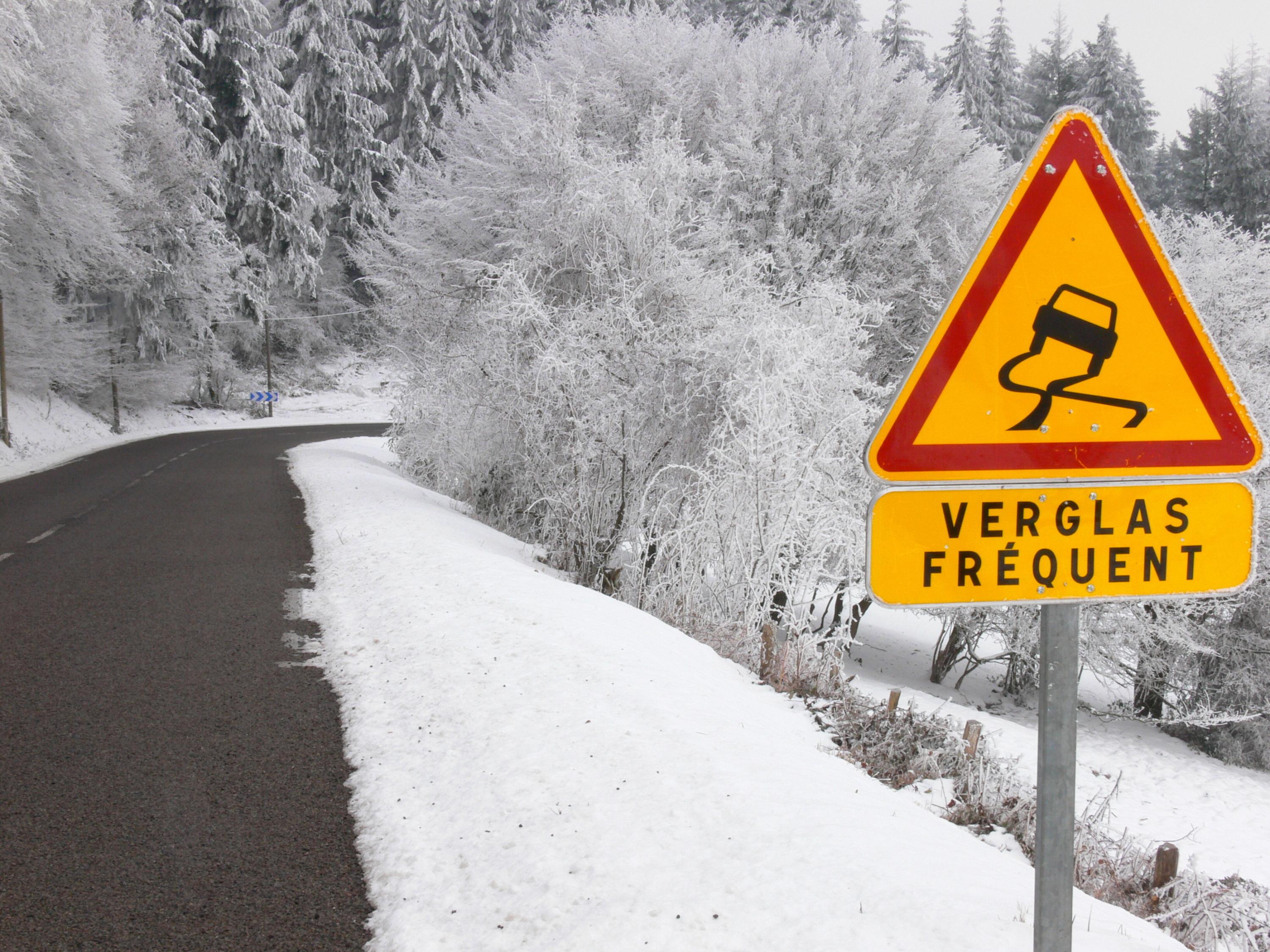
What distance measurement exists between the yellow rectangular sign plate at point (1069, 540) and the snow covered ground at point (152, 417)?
1926 cm

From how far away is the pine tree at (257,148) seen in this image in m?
35.3

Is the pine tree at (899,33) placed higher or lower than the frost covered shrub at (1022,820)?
higher

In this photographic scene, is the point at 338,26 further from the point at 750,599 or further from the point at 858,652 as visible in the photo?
the point at 750,599

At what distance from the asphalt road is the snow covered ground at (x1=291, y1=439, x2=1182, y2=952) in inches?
9.4

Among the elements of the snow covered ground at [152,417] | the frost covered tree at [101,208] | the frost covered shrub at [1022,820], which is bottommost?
the frost covered shrub at [1022,820]

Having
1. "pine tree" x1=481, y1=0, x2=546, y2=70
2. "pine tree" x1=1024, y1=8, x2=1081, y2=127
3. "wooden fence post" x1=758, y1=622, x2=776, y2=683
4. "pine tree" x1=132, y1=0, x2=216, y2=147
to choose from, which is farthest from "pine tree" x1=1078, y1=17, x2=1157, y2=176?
"pine tree" x1=132, y1=0, x2=216, y2=147

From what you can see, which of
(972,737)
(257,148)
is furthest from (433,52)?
(972,737)

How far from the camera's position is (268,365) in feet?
131

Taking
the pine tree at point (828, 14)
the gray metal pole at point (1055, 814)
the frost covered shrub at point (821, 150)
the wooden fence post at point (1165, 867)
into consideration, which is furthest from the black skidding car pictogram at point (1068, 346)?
the pine tree at point (828, 14)

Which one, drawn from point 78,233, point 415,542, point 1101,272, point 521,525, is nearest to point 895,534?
point 1101,272

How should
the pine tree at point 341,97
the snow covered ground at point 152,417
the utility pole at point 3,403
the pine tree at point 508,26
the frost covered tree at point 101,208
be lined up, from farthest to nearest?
the pine tree at point 508,26 < the pine tree at point 341,97 < the snow covered ground at point 152,417 < the utility pole at point 3,403 < the frost covered tree at point 101,208

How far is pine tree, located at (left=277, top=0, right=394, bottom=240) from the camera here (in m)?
41.2

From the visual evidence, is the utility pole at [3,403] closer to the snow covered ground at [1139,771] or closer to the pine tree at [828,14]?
A: the snow covered ground at [1139,771]

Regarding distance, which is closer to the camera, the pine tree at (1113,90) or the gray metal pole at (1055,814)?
the gray metal pole at (1055,814)
